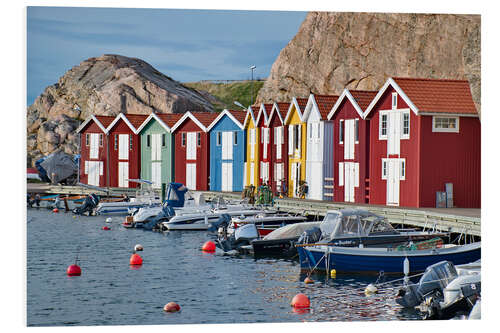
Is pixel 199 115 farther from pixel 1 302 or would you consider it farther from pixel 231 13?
pixel 1 302

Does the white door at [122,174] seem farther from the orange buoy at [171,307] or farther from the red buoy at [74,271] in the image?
the orange buoy at [171,307]

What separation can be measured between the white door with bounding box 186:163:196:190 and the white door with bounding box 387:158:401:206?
26415 millimetres

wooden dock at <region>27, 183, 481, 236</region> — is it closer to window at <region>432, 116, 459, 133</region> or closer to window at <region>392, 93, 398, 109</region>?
window at <region>432, 116, 459, 133</region>

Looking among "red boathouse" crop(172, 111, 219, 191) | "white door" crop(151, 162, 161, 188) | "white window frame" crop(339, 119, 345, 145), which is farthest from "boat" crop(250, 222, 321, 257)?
"white door" crop(151, 162, 161, 188)

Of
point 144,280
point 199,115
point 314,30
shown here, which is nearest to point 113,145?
point 199,115

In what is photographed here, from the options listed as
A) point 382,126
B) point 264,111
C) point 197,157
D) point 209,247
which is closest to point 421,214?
point 382,126

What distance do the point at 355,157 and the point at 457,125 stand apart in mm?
7551

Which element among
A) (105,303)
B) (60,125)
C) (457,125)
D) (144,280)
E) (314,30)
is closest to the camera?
(105,303)

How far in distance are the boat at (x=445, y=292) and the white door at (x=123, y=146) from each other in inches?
1955

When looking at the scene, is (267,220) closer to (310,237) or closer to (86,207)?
(310,237)

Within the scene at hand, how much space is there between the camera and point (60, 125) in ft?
302

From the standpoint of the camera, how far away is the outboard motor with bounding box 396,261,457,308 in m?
22.1
